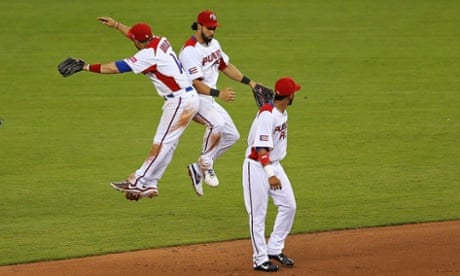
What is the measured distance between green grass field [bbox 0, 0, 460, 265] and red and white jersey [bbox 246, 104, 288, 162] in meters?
2.10

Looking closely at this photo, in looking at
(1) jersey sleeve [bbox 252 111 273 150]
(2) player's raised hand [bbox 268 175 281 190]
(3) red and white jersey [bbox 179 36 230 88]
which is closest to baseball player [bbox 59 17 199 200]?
(3) red and white jersey [bbox 179 36 230 88]

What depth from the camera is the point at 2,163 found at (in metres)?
17.5

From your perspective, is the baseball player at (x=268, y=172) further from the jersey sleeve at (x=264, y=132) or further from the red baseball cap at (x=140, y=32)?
the red baseball cap at (x=140, y=32)

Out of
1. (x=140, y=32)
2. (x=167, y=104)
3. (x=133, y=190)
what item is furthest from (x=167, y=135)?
(x=140, y=32)

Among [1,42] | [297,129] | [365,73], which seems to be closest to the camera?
[297,129]

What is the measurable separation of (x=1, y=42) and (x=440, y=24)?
11.1 metres

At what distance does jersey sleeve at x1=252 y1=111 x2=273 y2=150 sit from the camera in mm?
11391

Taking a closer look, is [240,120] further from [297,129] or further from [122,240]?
[122,240]

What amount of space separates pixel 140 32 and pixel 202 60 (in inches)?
37.5

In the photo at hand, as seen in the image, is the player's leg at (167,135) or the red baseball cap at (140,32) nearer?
the red baseball cap at (140,32)

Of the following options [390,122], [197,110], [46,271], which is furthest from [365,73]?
[46,271]

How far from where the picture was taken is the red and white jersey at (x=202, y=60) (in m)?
13.3

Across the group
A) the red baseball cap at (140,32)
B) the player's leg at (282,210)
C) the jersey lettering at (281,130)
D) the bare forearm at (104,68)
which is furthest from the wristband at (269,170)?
the red baseball cap at (140,32)

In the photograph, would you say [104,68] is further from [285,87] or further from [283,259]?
[283,259]
